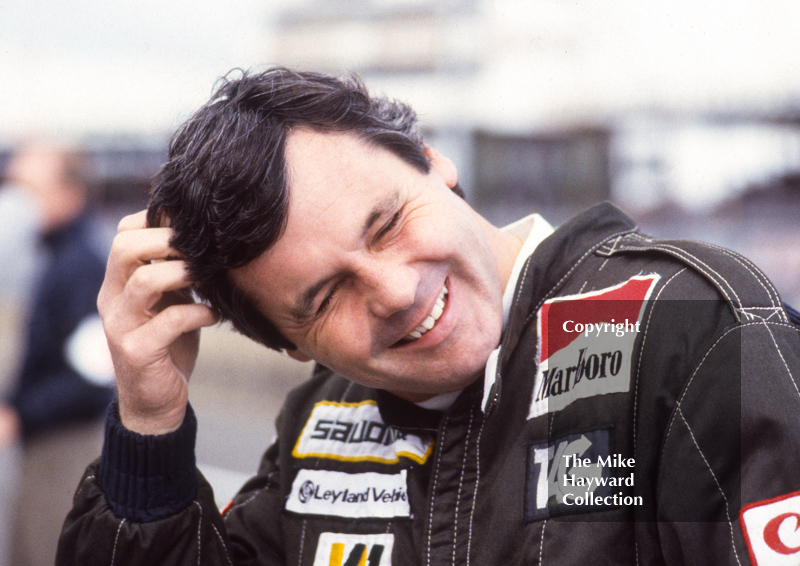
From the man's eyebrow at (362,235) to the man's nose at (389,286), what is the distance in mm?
62

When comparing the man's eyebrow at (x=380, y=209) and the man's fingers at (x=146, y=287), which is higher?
the man's eyebrow at (x=380, y=209)

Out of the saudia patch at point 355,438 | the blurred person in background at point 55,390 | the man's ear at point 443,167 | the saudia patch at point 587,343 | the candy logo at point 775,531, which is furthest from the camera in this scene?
the blurred person in background at point 55,390

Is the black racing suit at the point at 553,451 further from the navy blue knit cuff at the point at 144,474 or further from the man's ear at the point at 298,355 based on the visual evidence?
the man's ear at the point at 298,355

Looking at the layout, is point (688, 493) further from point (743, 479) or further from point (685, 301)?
point (685, 301)

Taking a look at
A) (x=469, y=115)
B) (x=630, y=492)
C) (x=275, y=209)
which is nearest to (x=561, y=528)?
(x=630, y=492)

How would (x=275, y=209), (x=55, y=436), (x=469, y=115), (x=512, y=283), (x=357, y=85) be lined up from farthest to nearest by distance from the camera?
(x=469, y=115) < (x=55, y=436) < (x=357, y=85) < (x=512, y=283) < (x=275, y=209)

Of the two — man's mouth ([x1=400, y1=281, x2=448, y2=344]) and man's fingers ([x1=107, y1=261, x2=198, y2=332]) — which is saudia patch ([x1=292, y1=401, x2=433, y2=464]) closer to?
man's mouth ([x1=400, y1=281, x2=448, y2=344])

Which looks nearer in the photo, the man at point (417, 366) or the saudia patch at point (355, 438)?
the man at point (417, 366)

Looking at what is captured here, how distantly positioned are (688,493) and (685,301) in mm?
241

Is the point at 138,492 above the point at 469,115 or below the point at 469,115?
below

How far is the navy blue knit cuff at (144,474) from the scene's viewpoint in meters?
1.23

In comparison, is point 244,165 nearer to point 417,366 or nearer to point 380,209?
point 380,209

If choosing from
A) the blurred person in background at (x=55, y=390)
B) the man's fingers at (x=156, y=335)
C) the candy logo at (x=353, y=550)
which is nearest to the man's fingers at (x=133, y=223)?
the man's fingers at (x=156, y=335)

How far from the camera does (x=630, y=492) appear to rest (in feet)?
2.94
